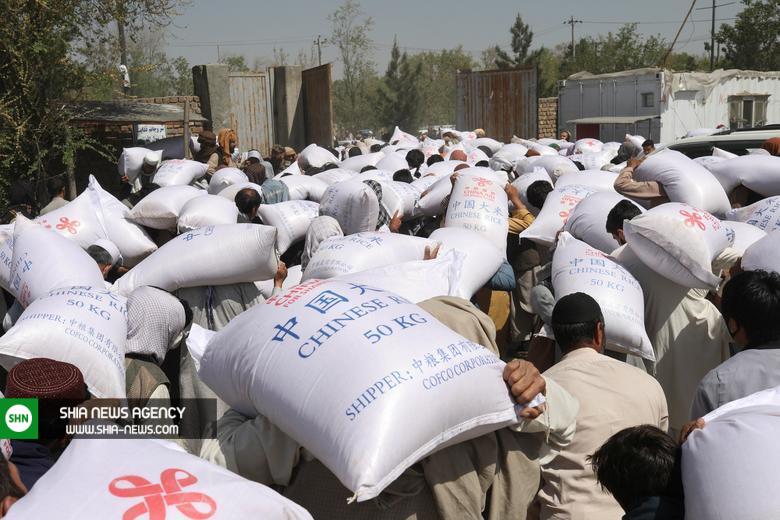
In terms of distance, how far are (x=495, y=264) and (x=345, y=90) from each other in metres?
30.3

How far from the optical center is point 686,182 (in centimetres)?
431

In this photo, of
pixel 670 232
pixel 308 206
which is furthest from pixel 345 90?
pixel 670 232

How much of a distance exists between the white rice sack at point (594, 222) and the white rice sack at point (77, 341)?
2.43m

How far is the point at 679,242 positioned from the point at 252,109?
38.3 feet

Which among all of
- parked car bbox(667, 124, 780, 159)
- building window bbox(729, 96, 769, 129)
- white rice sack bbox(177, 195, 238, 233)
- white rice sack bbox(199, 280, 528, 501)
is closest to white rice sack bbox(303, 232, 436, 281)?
white rice sack bbox(177, 195, 238, 233)

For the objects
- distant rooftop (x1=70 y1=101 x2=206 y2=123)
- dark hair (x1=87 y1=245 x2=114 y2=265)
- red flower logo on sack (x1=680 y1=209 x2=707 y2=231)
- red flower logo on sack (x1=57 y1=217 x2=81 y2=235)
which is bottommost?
dark hair (x1=87 y1=245 x2=114 y2=265)

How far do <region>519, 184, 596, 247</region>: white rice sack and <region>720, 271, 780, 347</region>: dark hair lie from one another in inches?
76.3

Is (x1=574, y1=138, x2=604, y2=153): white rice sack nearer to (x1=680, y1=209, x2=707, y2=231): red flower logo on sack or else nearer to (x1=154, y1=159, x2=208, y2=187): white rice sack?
(x1=154, y1=159, x2=208, y2=187): white rice sack

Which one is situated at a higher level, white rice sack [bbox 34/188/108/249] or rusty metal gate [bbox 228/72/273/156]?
rusty metal gate [bbox 228/72/273/156]

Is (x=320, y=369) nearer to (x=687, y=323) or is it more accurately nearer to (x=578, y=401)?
(x=578, y=401)

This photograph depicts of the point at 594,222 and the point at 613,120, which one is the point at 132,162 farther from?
the point at 613,120

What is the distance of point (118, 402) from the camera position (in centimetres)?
249

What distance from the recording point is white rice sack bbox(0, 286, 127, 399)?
Result: 101 inches

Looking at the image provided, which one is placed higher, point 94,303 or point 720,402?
point 94,303
